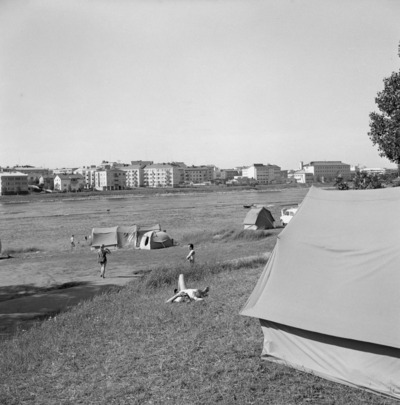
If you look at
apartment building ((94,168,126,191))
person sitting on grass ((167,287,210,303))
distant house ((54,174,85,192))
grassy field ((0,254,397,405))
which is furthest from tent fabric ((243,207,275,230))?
apartment building ((94,168,126,191))

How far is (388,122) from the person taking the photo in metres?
13.2

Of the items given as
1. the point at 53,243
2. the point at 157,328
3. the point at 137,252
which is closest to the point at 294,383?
Answer: the point at 157,328

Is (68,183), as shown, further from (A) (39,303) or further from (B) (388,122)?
(B) (388,122)

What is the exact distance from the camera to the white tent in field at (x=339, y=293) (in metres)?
6.94

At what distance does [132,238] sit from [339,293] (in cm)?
2590

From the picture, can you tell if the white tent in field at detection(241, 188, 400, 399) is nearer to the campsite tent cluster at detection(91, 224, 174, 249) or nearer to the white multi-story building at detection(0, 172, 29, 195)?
the campsite tent cluster at detection(91, 224, 174, 249)

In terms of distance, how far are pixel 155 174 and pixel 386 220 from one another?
193384 millimetres

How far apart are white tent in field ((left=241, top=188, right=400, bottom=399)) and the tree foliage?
16.6ft

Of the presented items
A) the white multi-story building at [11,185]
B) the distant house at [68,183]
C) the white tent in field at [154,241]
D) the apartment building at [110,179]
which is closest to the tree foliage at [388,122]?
the white tent in field at [154,241]

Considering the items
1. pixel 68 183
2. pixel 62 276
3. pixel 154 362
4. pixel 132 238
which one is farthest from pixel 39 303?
pixel 68 183

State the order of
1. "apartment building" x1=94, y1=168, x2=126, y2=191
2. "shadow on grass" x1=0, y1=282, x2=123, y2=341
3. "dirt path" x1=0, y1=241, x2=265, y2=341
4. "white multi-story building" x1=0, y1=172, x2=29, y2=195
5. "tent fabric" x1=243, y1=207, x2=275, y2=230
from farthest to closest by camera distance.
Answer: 1. "apartment building" x1=94, y1=168, x2=126, y2=191
2. "white multi-story building" x1=0, y1=172, x2=29, y2=195
3. "tent fabric" x1=243, y1=207, x2=275, y2=230
4. "dirt path" x1=0, y1=241, x2=265, y2=341
5. "shadow on grass" x1=0, y1=282, x2=123, y2=341

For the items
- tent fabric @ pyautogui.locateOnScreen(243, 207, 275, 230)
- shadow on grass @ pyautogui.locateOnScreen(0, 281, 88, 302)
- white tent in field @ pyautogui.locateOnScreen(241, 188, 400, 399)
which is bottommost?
shadow on grass @ pyautogui.locateOnScreen(0, 281, 88, 302)

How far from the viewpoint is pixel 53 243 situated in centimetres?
3891

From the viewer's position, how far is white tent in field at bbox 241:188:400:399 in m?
6.94
